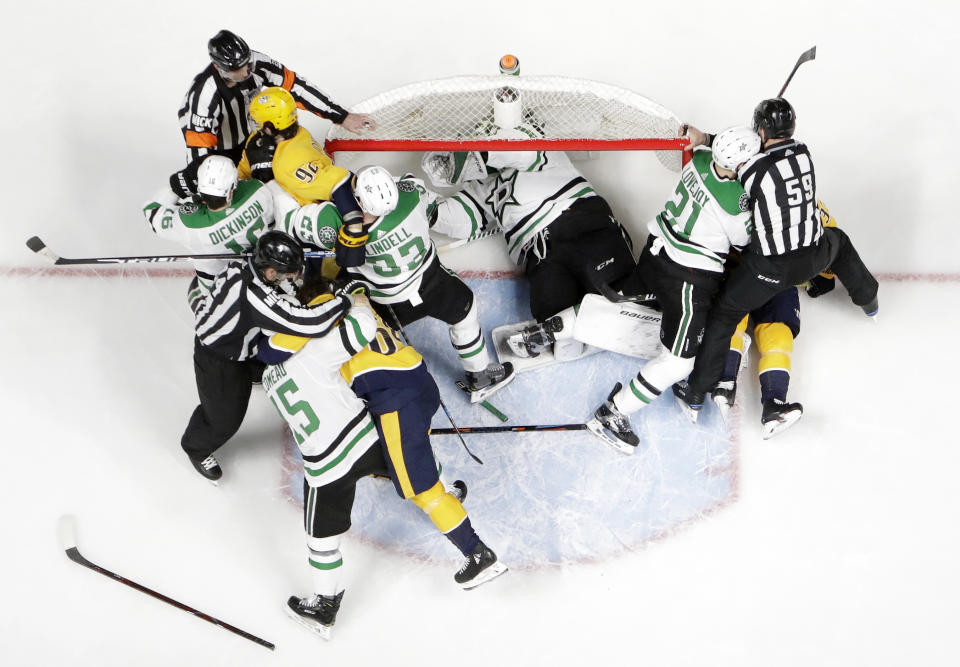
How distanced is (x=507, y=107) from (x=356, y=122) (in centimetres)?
59

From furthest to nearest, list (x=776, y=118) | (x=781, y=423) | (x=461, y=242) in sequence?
(x=461, y=242), (x=781, y=423), (x=776, y=118)

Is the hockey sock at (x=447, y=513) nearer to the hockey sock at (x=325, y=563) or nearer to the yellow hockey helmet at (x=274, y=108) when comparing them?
the hockey sock at (x=325, y=563)

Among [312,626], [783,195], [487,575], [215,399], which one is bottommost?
[312,626]

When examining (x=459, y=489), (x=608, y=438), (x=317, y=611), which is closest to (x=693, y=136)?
(x=608, y=438)

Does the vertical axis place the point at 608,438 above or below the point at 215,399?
below

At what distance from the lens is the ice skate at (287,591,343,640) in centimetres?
321

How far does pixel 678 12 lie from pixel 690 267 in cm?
168

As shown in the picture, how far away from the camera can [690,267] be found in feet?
11.4

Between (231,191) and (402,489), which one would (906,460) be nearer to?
(402,489)

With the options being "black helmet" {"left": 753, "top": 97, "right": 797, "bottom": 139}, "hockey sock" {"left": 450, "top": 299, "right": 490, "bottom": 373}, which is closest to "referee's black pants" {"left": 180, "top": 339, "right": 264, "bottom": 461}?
"hockey sock" {"left": 450, "top": 299, "right": 490, "bottom": 373}

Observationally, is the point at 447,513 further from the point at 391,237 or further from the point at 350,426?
the point at 391,237

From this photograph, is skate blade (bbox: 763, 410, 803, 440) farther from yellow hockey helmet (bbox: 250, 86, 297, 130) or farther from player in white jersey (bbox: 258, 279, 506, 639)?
yellow hockey helmet (bbox: 250, 86, 297, 130)

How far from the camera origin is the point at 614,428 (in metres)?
3.62

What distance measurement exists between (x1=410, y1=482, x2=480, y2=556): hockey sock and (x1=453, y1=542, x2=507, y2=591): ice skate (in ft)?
0.14
